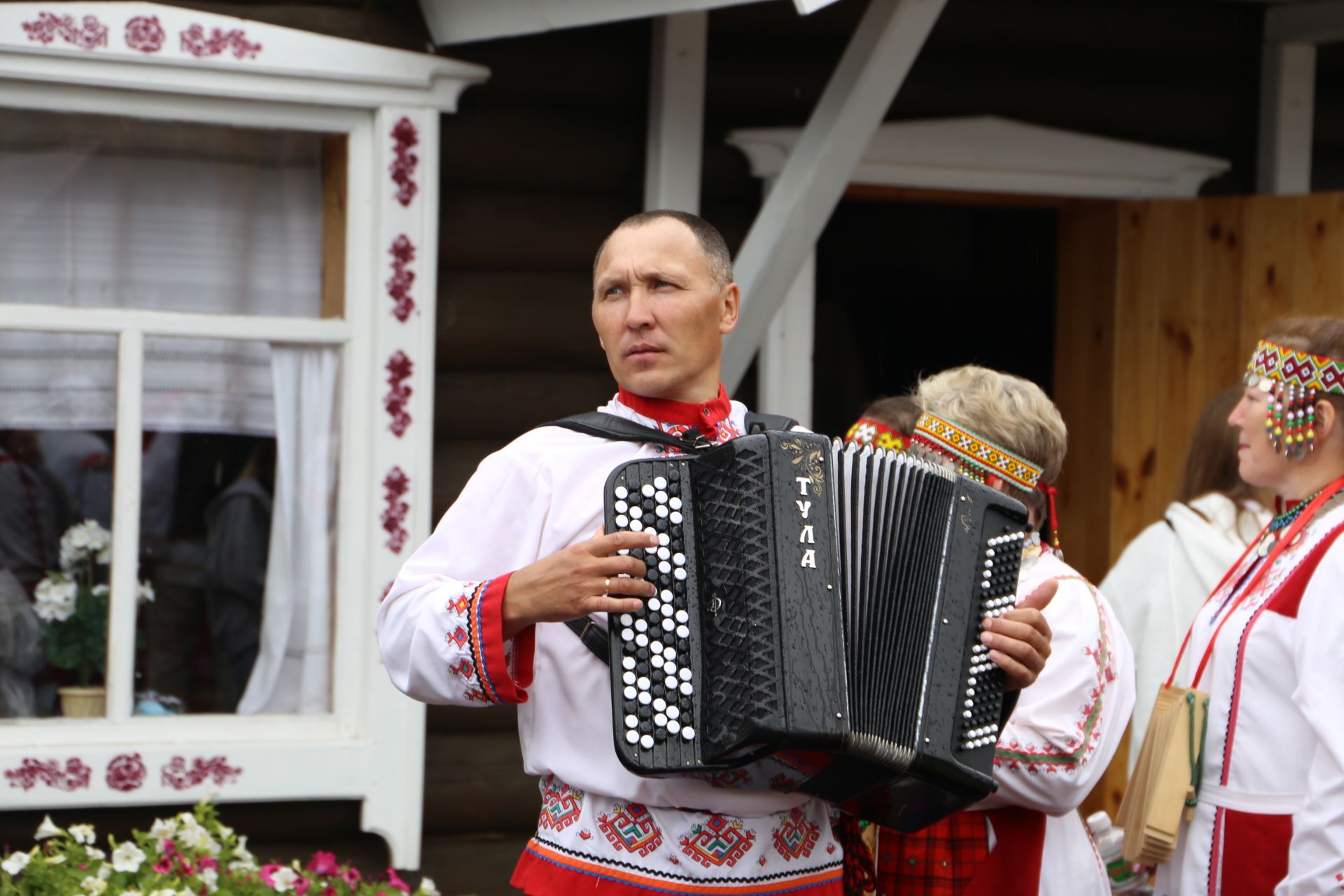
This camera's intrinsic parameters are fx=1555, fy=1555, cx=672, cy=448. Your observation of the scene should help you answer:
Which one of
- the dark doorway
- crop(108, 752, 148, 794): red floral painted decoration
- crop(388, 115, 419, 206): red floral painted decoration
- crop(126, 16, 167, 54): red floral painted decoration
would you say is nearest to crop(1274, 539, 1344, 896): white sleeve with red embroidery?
crop(388, 115, 419, 206): red floral painted decoration

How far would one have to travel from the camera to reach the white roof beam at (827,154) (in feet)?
11.2

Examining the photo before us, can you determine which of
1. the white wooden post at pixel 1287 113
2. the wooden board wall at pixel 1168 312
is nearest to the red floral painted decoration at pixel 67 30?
the wooden board wall at pixel 1168 312

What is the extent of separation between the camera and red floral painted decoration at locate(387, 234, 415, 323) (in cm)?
361

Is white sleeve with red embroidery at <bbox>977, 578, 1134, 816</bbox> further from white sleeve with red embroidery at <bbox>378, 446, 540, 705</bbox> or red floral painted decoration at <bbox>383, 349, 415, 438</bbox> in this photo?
red floral painted decoration at <bbox>383, 349, 415, 438</bbox>

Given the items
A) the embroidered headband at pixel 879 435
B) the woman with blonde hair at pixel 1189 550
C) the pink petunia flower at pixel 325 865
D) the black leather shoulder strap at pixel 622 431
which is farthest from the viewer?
the woman with blonde hair at pixel 1189 550

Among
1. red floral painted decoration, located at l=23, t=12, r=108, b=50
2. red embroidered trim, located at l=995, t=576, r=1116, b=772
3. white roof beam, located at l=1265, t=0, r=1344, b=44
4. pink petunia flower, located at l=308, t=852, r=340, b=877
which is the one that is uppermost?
white roof beam, located at l=1265, t=0, r=1344, b=44

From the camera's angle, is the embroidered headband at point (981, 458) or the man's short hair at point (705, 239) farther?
the embroidered headband at point (981, 458)

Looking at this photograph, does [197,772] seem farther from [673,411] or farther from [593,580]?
[593,580]

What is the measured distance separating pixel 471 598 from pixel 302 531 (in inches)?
72.1

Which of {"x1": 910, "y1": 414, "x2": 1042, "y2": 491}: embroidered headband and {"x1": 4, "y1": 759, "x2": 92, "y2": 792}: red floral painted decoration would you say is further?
{"x1": 4, "y1": 759, "x2": 92, "y2": 792}: red floral painted decoration

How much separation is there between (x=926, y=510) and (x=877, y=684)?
0.85ft

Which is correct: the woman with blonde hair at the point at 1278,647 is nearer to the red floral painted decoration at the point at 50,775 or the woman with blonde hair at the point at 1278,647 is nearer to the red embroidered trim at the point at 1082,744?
the red embroidered trim at the point at 1082,744

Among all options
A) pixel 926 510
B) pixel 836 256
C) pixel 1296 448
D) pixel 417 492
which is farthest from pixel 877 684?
pixel 836 256

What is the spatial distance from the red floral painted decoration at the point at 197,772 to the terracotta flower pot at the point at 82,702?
21cm
